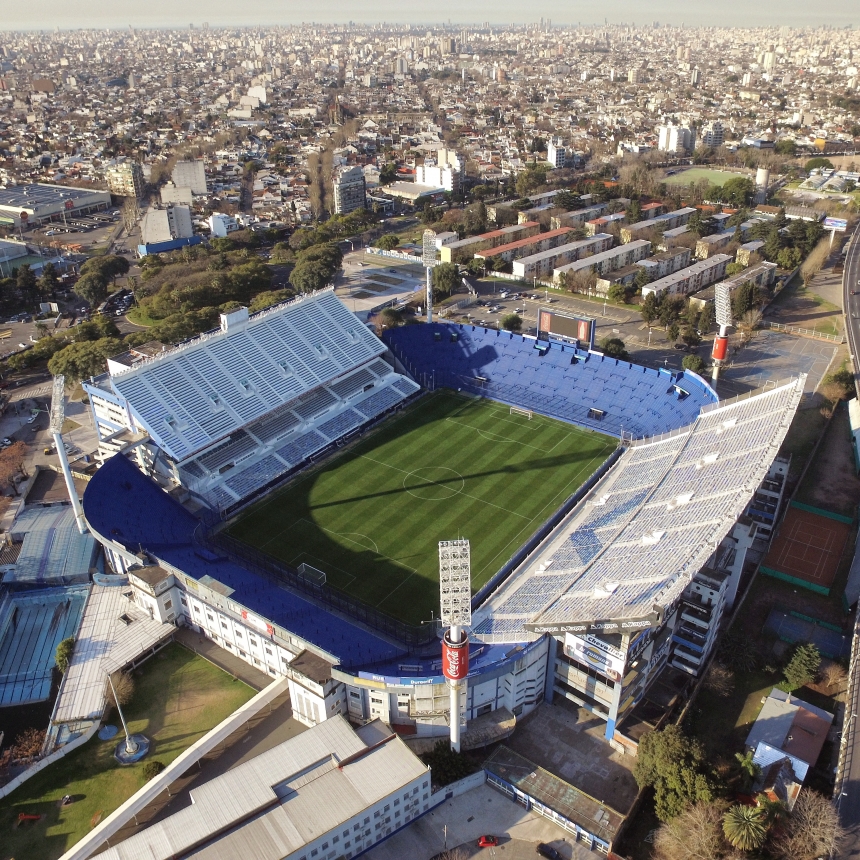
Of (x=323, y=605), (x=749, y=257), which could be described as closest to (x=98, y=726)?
(x=323, y=605)

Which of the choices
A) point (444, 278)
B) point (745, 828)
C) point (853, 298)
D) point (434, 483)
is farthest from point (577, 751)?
point (853, 298)

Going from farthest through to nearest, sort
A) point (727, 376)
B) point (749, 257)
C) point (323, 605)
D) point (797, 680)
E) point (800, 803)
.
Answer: point (749, 257) → point (727, 376) → point (323, 605) → point (797, 680) → point (800, 803)

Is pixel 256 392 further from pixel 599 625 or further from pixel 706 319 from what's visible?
pixel 706 319

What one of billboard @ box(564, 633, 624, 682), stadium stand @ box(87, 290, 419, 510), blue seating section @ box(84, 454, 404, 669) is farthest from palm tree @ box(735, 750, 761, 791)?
stadium stand @ box(87, 290, 419, 510)

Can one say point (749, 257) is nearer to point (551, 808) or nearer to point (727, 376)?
point (727, 376)

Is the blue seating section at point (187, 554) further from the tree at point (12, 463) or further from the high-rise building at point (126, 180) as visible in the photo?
the high-rise building at point (126, 180)
